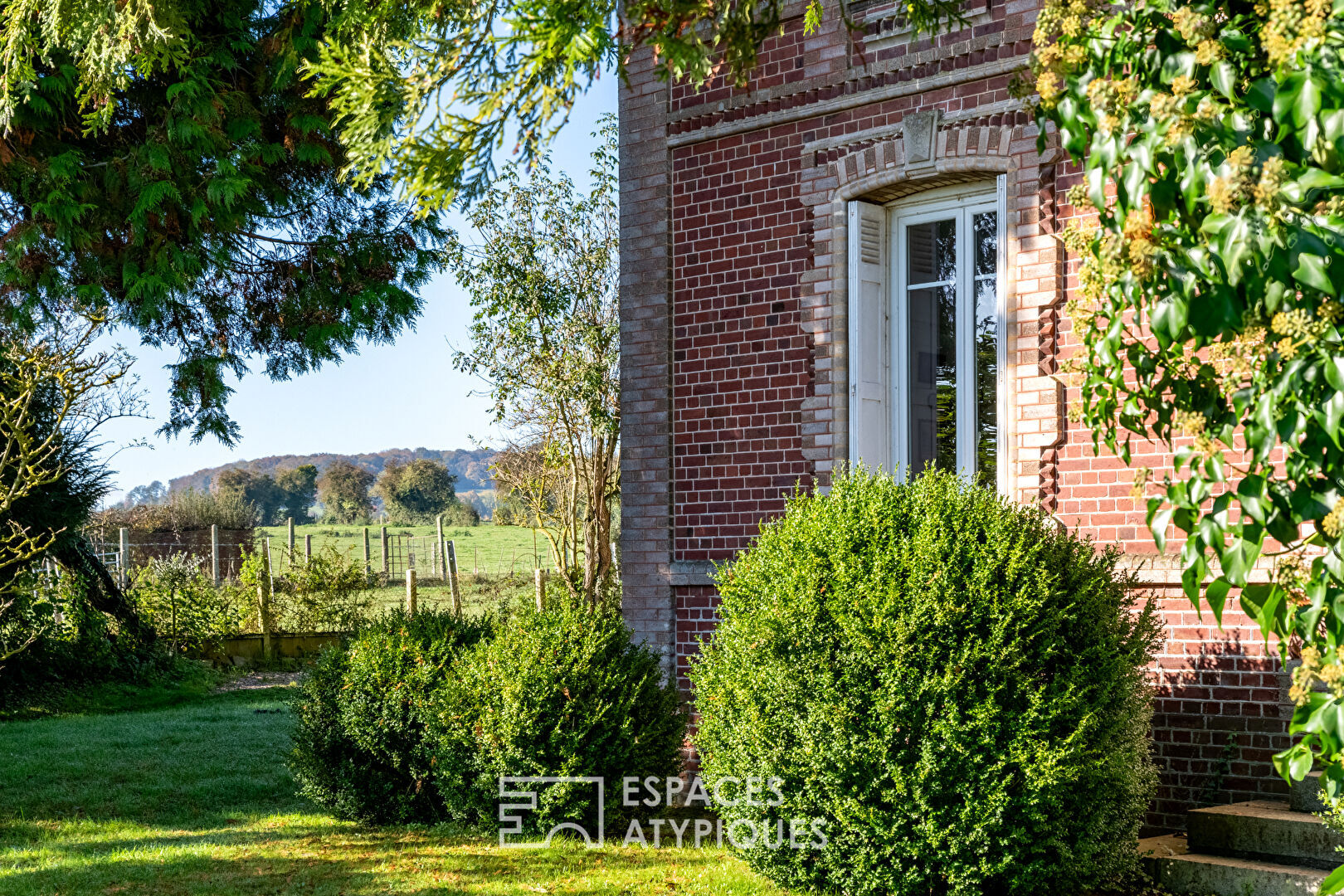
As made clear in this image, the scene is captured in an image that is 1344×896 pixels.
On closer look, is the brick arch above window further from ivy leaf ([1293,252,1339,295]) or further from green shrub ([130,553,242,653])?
green shrub ([130,553,242,653])

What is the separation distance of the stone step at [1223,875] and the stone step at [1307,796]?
416 mm

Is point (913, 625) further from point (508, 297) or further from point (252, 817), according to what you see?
point (508, 297)

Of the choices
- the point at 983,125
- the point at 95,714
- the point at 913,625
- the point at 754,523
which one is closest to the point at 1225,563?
the point at 913,625

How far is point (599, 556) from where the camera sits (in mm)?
17656

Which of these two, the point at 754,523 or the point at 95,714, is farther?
the point at 95,714

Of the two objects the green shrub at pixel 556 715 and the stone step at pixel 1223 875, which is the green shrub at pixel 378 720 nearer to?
the green shrub at pixel 556 715

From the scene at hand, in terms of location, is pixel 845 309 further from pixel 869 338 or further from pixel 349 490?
pixel 349 490

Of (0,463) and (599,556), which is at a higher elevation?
(0,463)

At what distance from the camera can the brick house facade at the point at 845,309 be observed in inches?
282

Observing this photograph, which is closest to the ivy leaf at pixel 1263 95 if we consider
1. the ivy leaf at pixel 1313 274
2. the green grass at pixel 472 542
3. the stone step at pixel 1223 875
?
the ivy leaf at pixel 1313 274

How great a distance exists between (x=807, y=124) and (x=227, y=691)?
434 inches

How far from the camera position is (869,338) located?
28.3 feet

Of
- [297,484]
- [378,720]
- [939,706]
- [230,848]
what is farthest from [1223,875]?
[297,484]

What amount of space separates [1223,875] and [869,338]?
4.10 m
